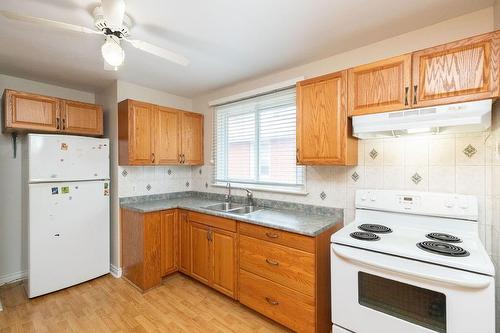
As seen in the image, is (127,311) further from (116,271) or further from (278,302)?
(278,302)

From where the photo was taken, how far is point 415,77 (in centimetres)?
159

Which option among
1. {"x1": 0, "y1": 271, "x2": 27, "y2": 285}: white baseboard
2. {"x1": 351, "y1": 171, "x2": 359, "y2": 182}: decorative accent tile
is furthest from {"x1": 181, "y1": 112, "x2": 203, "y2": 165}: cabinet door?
{"x1": 0, "y1": 271, "x2": 27, "y2": 285}: white baseboard

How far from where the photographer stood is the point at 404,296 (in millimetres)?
1364

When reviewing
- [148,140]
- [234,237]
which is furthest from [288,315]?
[148,140]

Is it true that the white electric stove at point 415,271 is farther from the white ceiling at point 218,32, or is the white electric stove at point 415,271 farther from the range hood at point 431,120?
the white ceiling at point 218,32

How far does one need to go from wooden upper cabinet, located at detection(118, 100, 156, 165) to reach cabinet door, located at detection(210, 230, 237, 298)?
126cm

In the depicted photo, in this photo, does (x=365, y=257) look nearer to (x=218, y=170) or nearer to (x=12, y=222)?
(x=218, y=170)

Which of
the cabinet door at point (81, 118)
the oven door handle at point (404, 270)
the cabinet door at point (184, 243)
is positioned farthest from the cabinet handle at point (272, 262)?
the cabinet door at point (81, 118)

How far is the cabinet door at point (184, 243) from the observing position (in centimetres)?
275

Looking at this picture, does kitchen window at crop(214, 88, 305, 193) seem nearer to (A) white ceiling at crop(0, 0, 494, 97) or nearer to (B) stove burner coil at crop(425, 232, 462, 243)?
(A) white ceiling at crop(0, 0, 494, 97)

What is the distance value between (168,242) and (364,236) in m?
2.13

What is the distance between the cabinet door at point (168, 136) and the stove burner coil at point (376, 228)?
2.37 meters

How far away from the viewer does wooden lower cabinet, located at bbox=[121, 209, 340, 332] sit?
180 centimetres

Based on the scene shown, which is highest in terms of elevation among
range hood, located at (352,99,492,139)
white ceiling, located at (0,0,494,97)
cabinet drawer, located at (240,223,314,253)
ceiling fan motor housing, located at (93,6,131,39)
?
Answer: white ceiling, located at (0,0,494,97)
